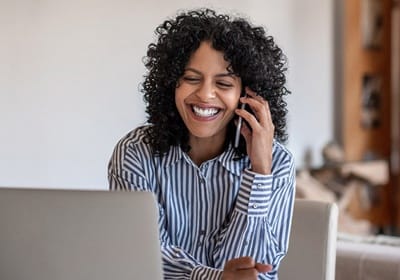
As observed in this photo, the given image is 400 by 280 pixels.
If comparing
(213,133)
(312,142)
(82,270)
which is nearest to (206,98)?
(213,133)

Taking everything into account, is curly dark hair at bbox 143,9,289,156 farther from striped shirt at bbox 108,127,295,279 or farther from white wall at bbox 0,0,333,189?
white wall at bbox 0,0,333,189

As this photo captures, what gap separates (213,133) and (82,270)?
45 cm

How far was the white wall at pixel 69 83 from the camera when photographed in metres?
2.32

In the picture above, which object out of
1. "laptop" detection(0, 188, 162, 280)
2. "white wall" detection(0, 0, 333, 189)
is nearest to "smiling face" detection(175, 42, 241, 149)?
"laptop" detection(0, 188, 162, 280)

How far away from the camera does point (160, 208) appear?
4.34 ft

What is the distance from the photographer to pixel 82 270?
3.02ft

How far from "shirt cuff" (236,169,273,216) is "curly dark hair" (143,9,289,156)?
0.29 feet

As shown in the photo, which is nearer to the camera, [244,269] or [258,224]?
[244,269]

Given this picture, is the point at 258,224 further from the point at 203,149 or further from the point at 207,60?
the point at 207,60

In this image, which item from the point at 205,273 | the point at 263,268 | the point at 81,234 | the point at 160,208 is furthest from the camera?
the point at 160,208

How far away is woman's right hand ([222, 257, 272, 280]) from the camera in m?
1.09

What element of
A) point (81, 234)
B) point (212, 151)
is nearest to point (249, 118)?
point (212, 151)

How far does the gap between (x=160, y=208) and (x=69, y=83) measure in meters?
1.32

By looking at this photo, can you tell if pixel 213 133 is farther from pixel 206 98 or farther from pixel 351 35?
pixel 351 35
